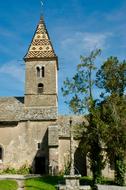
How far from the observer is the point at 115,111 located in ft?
104

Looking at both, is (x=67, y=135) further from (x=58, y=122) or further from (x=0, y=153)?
(x=0, y=153)

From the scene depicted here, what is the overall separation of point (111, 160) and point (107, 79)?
7427mm

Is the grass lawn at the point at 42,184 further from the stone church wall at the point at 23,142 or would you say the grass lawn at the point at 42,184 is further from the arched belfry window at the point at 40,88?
the arched belfry window at the point at 40,88

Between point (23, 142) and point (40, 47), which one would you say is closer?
point (23, 142)

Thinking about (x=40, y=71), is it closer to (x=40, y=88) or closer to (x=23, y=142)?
(x=40, y=88)

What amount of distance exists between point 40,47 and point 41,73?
365cm

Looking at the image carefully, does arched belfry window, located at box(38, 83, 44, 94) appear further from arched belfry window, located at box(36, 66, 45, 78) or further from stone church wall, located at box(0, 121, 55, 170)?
stone church wall, located at box(0, 121, 55, 170)

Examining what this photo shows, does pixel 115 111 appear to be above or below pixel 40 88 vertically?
below

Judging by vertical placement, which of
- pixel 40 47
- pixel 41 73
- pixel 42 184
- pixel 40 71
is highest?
pixel 40 47

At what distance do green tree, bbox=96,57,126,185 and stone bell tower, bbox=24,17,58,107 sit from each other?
47.8 feet

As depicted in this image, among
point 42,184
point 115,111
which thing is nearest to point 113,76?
point 115,111

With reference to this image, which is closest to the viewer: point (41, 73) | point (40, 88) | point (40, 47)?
point (40, 88)

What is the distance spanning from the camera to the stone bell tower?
4672cm

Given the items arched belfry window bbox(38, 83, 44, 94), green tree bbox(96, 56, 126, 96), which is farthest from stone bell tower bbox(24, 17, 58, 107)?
green tree bbox(96, 56, 126, 96)
